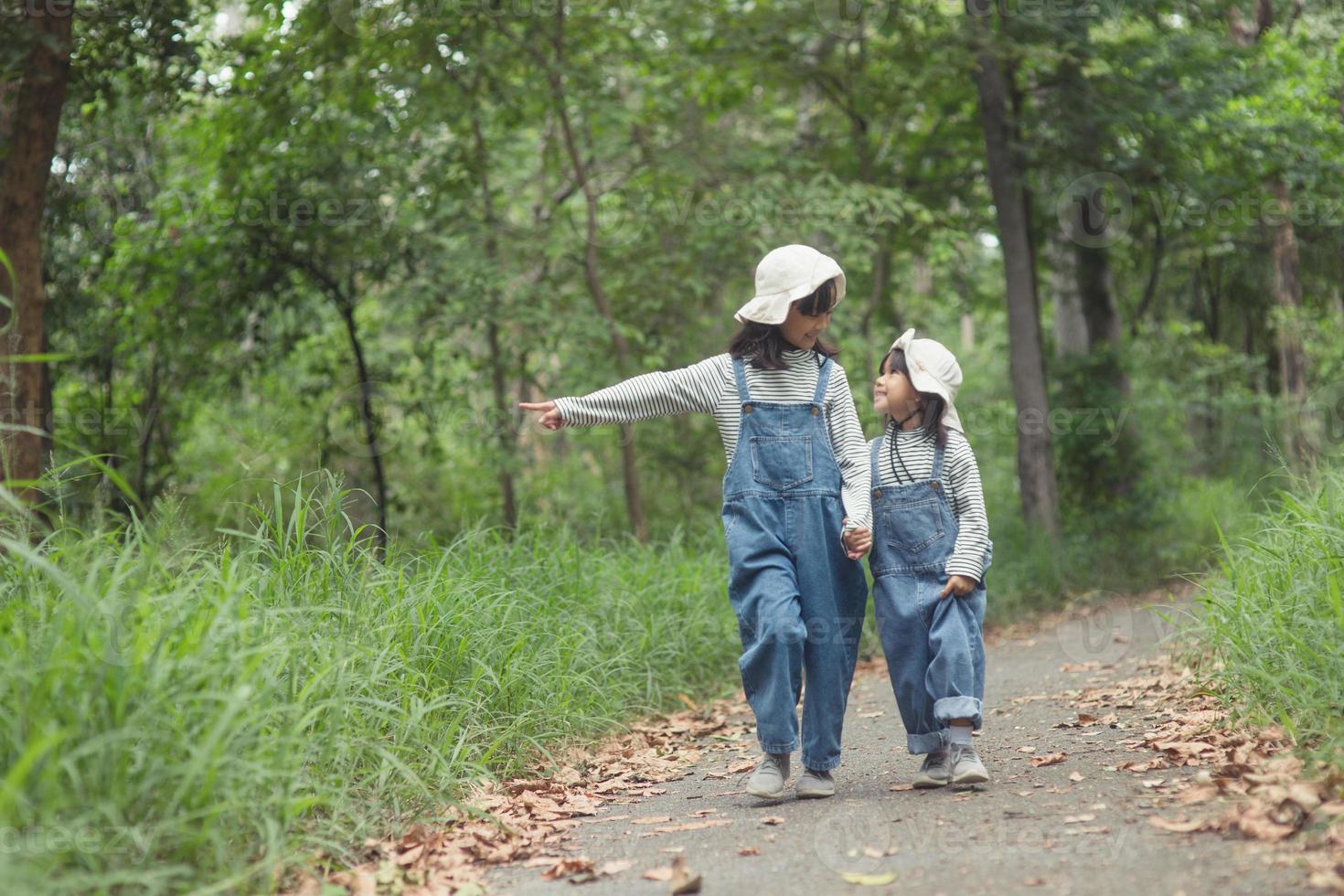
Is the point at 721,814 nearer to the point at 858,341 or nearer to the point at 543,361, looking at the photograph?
the point at 858,341

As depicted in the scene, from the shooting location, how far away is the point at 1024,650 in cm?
876

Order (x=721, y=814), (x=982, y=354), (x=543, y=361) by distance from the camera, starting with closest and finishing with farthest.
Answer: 1. (x=721, y=814)
2. (x=543, y=361)
3. (x=982, y=354)

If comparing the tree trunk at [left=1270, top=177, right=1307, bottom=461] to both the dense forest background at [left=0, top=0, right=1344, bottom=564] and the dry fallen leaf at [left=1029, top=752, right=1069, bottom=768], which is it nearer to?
the dense forest background at [left=0, top=0, right=1344, bottom=564]

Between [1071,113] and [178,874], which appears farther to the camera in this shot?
[1071,113]

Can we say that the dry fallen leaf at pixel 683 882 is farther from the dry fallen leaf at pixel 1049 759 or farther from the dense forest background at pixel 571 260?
the dry fallen leaf at pixel 1049 759

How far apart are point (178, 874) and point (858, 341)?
8.21 metres

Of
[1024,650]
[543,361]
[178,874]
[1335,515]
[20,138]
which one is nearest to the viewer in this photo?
[178,874]

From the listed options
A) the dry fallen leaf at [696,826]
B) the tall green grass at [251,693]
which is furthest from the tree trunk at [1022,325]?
the dry fallen leaf at [696,826]

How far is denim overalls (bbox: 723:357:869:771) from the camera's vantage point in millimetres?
4074

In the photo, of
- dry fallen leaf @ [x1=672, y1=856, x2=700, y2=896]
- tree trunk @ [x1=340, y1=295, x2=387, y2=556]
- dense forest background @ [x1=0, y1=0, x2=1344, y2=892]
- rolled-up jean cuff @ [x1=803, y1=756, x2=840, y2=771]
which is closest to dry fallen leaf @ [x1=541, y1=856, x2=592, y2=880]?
dry fallen leaf @ [x1=672, y1=856, x2=700, y2=896]

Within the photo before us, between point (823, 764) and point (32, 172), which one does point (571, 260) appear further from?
point (823, 764)

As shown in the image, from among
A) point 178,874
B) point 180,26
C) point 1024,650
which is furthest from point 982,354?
point 178,874

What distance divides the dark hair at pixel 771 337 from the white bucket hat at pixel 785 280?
27 millimetres

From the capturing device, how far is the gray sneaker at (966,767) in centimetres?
400
